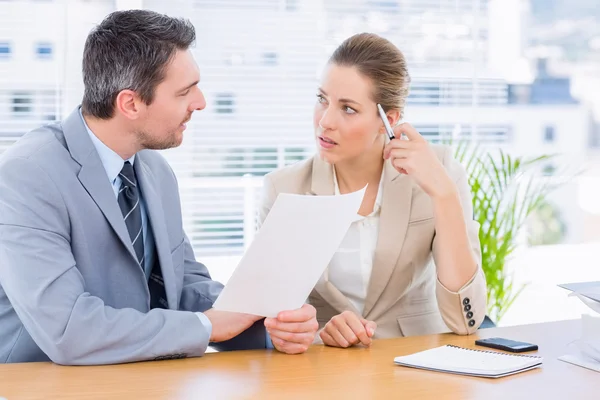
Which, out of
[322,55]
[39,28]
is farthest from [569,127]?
[39,28]

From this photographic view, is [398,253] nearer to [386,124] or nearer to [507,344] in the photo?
[386,124]

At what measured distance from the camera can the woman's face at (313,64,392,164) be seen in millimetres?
2250

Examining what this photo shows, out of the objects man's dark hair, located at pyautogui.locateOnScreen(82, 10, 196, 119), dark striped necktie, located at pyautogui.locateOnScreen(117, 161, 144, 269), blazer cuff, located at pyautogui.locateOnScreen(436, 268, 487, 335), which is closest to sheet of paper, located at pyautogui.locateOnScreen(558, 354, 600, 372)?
blazer cuff, located at pyautogui.locateOnScreen(436, 268, 487, 335)

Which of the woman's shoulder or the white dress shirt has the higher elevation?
the woman's shoulder

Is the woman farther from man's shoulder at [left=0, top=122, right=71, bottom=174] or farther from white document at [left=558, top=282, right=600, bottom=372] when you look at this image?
man's shoulder at [left=0, top=122, right=71, bottom=174]

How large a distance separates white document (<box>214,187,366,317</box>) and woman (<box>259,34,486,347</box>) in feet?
1.62

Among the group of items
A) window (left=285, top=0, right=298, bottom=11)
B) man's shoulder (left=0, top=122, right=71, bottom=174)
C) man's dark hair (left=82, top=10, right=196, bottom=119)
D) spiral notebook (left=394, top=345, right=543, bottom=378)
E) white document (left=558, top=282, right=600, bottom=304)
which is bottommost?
spiral notebook (left=394, top=345, right=543, bottom=378)

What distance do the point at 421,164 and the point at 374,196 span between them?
31 centimetres

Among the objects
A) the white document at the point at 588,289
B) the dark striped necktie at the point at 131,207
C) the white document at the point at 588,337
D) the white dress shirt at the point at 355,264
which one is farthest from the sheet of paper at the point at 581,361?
the dark striped necktie at the point at 131,207

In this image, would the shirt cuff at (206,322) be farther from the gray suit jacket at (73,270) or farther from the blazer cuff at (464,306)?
the blazer cuff at (464,306)

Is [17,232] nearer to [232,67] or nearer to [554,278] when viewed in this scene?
[232,67]

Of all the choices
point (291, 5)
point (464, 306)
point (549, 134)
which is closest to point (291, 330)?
point (464, 306)

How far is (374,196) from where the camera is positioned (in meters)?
2.38

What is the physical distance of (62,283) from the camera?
5.35ft
